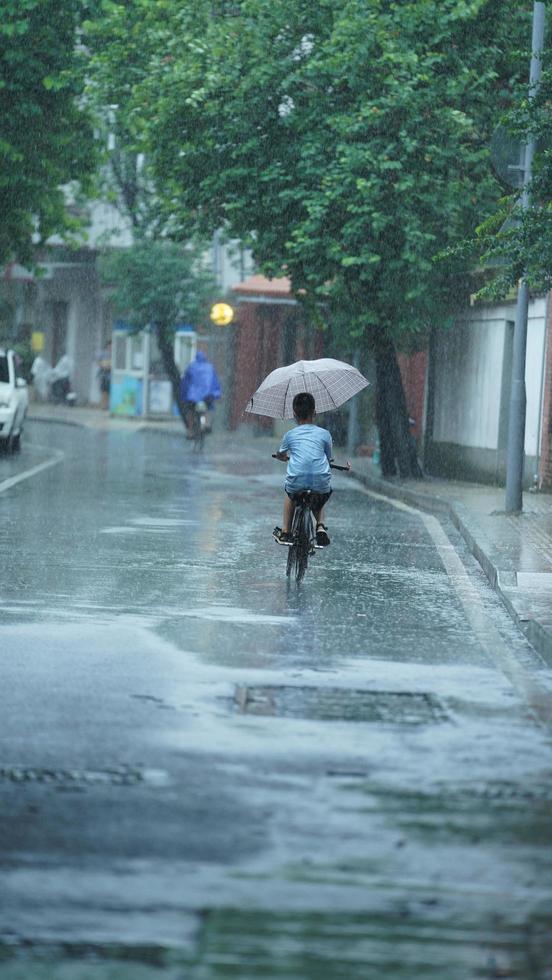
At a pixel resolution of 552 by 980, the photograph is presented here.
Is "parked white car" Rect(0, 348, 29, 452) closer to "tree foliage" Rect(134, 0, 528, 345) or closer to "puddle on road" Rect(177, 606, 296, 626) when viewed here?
"tree foliage" Rect(134, 0, 528, 345)

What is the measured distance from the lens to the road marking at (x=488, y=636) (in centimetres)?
922

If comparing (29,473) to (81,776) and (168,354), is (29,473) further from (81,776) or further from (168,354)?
(168,354)

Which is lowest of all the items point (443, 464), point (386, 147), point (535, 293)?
point (443, 464)

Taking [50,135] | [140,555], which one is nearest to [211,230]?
[50,135]

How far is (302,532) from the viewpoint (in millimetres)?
14422

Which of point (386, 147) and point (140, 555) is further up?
point (386, 147)

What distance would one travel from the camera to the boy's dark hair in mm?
14930

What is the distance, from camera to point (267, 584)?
14.4m

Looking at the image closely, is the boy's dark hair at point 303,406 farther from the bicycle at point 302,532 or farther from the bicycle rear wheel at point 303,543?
the bicycle rear wheel at point 303,543

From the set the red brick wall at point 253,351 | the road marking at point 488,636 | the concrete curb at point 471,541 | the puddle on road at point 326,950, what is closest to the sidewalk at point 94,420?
the red brick wall at point 253,351

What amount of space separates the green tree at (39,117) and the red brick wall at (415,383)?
296 inches

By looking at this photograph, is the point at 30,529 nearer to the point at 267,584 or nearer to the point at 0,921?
the point at 267,584

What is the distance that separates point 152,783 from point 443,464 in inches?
1046

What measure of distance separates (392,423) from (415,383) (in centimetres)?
698
